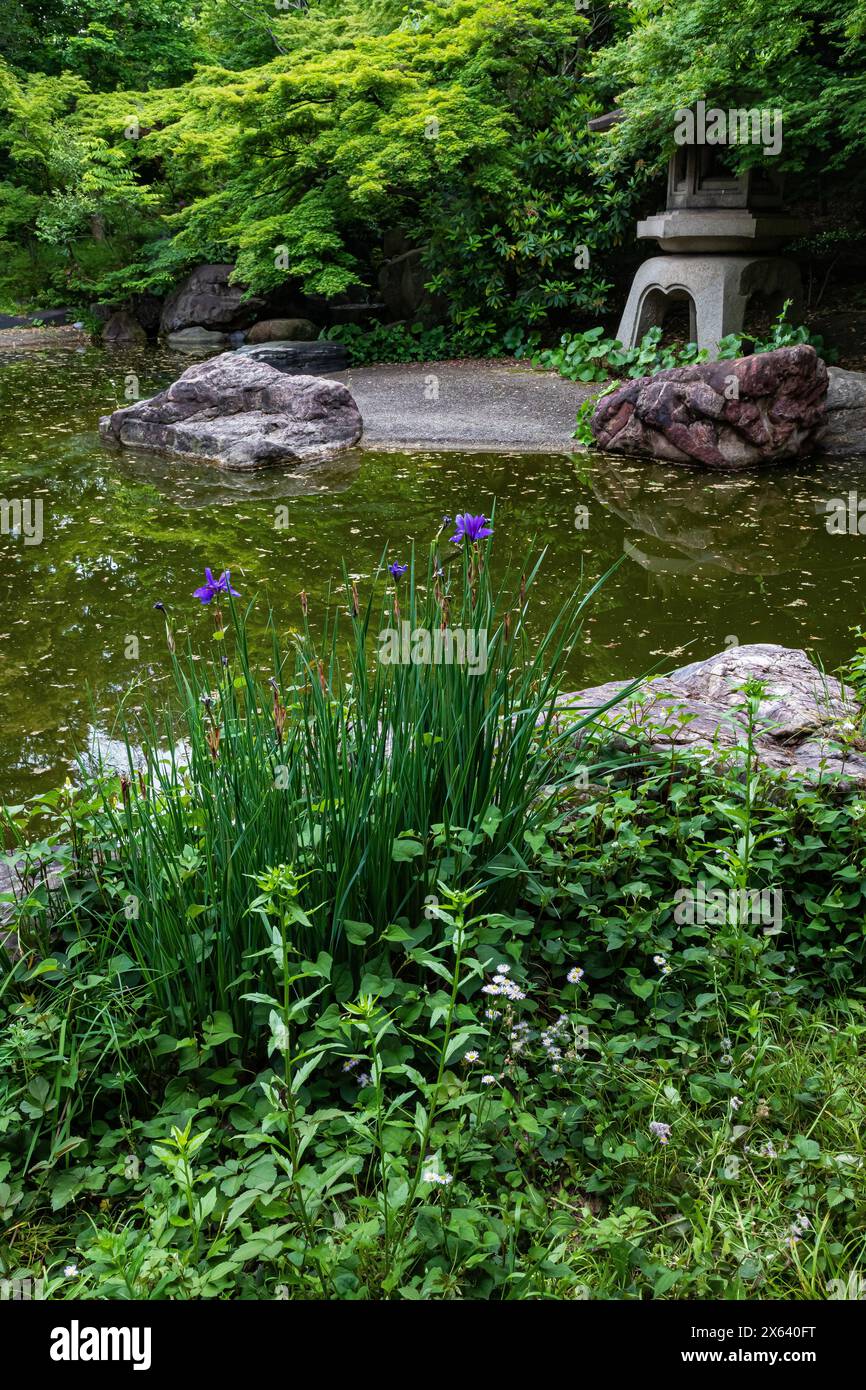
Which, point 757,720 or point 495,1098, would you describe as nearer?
point 495,1098

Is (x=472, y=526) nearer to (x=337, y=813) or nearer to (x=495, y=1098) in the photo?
(x=337, y=813)

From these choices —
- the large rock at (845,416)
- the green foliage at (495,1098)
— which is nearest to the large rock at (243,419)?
the large rock at (845,416)

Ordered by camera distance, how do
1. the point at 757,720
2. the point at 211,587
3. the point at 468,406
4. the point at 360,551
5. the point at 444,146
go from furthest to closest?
the point at 444,146, the point at 468,406, the point at 360,551, the point at 757,720, the point at 211,587

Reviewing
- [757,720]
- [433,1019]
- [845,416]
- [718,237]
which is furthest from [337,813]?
[718,237]

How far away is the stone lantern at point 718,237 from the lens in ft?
28.5

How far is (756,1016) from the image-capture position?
1817 millimetres

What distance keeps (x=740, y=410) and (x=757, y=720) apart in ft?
17.4

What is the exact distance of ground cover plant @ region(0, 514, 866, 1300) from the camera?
1494mm

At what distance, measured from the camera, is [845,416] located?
7590mm

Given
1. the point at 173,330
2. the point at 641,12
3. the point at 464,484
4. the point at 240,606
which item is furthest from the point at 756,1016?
the point at 173,330

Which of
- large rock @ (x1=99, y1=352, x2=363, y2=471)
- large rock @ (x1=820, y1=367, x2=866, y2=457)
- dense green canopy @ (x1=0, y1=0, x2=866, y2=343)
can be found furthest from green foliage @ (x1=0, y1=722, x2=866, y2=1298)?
dense green canopy @ (x1=0, y1=0, x2=866, y2=343)

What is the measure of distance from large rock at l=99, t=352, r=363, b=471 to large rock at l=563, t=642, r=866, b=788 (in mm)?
5298

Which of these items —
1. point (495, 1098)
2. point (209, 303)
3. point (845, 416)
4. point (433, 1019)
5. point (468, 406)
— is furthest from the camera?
point (209, 303)

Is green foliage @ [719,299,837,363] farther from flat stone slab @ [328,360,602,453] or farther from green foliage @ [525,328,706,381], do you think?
flat stone slab @ [328,360,602,453]
